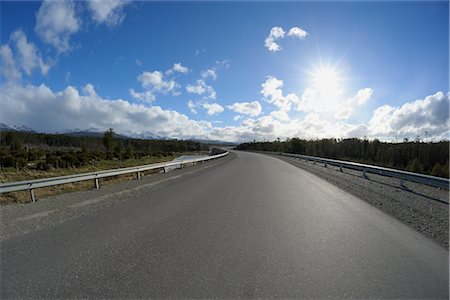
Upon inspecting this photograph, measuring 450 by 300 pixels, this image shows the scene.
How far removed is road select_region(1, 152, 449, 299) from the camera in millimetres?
3545

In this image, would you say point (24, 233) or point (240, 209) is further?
point (240, 209)

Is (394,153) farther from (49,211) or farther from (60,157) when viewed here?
(60,157)

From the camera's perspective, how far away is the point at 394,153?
1144 inches

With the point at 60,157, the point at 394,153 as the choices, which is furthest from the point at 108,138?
the point at 394,153

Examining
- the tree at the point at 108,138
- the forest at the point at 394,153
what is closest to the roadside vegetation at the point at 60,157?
the tree at the point at 108,138

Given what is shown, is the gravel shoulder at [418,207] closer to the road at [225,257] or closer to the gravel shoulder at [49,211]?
the road at [225,257]

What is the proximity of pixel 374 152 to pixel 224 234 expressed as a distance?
33.9 meters

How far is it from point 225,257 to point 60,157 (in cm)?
5347

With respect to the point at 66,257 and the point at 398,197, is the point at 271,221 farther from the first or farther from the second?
the point at 398,197

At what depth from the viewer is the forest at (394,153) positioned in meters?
22.1

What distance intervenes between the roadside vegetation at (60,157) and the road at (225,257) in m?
7.20

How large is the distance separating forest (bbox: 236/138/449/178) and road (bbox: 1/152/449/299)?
650 inches

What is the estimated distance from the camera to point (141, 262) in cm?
434

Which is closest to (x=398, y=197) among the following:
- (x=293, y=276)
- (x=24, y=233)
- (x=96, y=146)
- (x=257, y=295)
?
(x=293, y=276)
